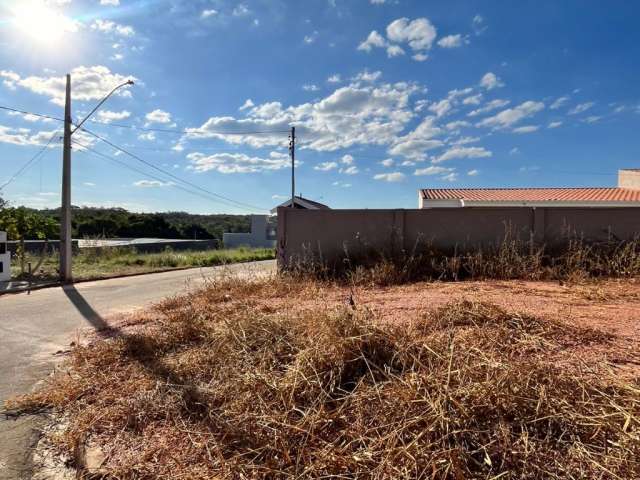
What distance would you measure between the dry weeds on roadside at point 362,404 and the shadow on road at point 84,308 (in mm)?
3307

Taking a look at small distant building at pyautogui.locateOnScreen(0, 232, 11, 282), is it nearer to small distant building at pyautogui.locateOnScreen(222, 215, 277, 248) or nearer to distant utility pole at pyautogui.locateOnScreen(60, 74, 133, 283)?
distant utility pole at pyautogui.locateOnScreen(60, 74, 133, 283)

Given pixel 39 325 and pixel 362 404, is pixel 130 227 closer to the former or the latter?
pixel 39 325

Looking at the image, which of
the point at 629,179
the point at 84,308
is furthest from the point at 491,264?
the point at 629,179

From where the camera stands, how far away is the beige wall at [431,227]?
925 cm

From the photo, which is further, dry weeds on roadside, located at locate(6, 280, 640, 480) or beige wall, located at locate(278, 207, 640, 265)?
beige wall, located at locate(278, 207, 640, 265)

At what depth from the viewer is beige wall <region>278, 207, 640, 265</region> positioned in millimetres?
9250

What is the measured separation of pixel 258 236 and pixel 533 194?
2831cm

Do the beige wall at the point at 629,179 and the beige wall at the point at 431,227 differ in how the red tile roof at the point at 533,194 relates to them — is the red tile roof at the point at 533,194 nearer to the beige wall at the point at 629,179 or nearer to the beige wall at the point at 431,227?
the beige wall at the point at 629,179

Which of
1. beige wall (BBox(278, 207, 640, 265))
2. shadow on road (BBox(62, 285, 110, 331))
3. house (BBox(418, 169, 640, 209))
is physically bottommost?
shadow on road (BBox(62, 285, 110, 331))

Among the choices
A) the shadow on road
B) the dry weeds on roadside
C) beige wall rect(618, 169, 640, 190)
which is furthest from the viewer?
beige wall rect(618, 169, 640, 190)

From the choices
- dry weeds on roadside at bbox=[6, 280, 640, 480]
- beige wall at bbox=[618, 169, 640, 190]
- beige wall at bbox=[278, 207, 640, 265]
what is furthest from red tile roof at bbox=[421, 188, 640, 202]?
dry weeds on roadside at bbox=[6, 280, 640, 480]

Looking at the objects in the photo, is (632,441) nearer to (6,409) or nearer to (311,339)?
(311,339)

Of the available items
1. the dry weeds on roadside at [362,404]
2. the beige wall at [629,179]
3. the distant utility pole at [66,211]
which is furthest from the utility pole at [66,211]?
the beige wall at [629,179]

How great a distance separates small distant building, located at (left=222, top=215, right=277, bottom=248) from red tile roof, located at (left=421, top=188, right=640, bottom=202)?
22.1 metres
